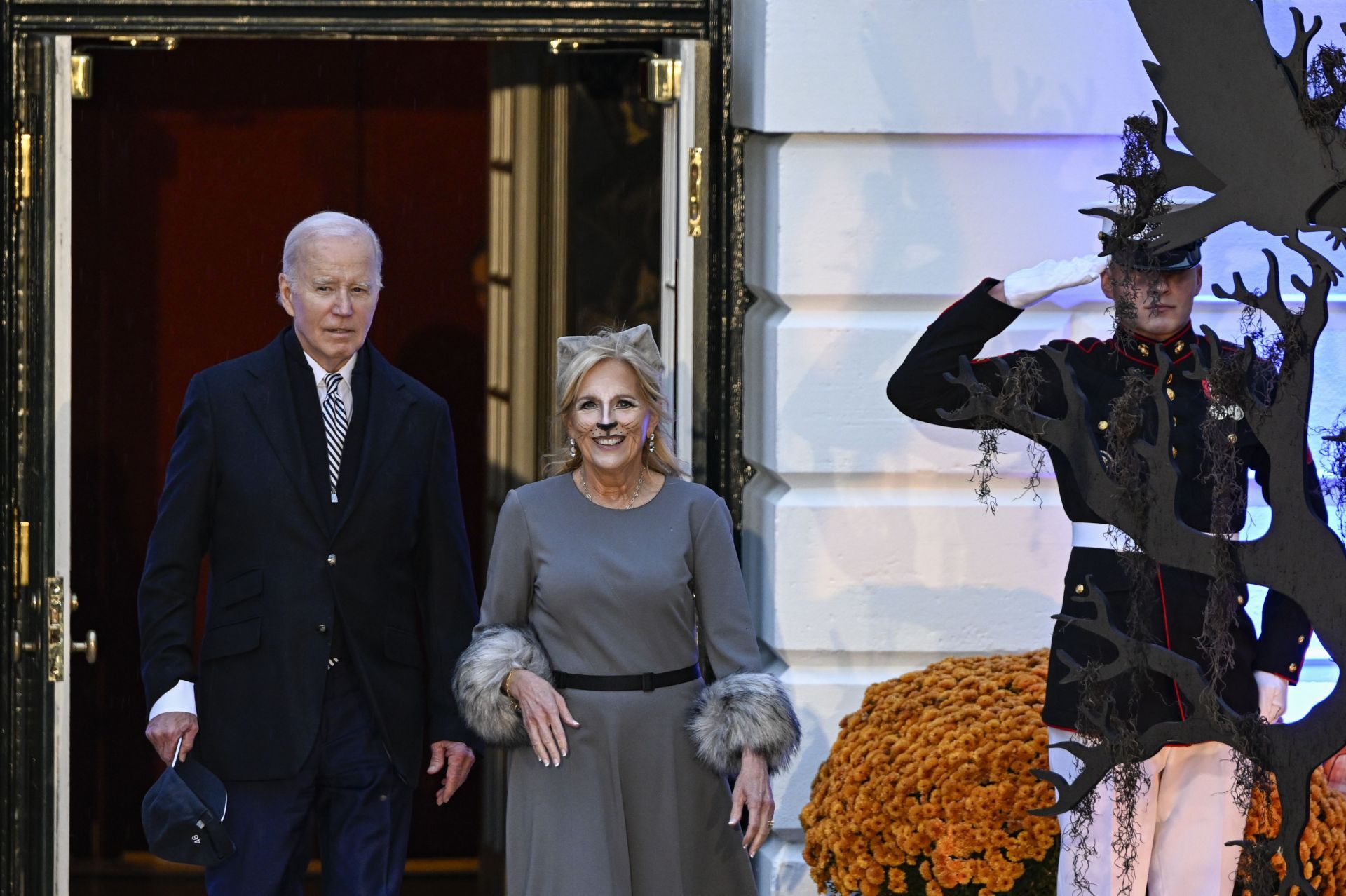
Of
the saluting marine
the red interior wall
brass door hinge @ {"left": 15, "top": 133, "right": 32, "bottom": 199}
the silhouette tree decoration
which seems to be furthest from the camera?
the red interior wall

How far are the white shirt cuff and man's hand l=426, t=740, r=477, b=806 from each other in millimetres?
508

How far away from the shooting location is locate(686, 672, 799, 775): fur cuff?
3553mm

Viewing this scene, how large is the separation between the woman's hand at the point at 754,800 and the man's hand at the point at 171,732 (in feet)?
3.64

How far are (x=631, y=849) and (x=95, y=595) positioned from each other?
104 inches

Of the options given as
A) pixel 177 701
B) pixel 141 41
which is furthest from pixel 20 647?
pixel 141 41

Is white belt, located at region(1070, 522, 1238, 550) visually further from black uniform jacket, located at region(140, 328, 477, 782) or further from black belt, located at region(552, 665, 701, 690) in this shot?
black uniform jacket, located at region(140, 328, 477, 782)

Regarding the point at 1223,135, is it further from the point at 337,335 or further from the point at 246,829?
the point at 246,829

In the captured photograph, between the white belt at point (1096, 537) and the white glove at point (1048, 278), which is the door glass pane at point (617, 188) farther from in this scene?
the white belt at point (1096, 537)

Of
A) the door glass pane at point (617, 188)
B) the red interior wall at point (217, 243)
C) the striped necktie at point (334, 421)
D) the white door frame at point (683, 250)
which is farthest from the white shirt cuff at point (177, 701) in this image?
the red interior wall at point (217, 243)

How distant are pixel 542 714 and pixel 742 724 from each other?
38 cm

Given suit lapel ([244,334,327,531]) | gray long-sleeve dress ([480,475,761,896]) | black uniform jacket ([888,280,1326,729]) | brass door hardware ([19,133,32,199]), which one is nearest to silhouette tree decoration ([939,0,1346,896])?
black uniform jacket ([888,280,1326,729])

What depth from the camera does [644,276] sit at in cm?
500

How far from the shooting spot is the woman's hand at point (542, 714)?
3.53m

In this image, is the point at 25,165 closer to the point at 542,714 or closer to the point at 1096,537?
the point at 542,714
